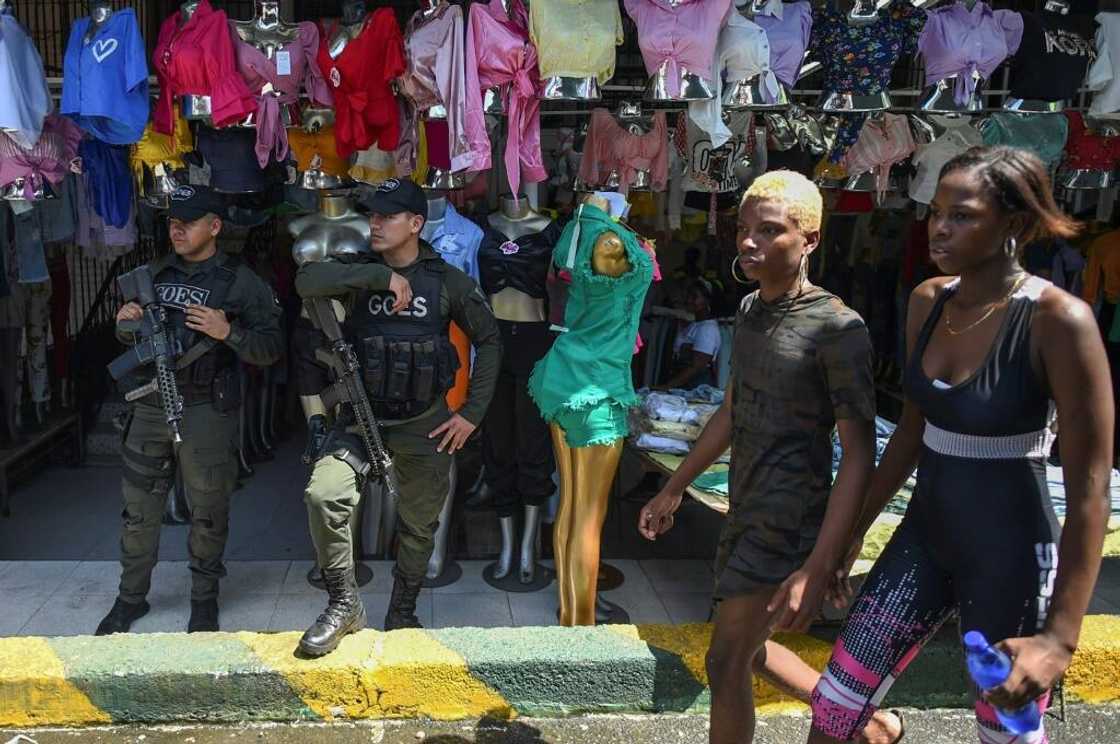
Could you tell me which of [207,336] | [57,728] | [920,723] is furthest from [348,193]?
[920,723]

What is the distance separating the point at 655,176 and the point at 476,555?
2.29 m

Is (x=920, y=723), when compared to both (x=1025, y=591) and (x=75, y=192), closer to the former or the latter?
(x=1025, y=591)

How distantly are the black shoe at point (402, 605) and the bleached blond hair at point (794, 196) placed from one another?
7.16 feet

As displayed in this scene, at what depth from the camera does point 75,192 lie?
550 centimetres

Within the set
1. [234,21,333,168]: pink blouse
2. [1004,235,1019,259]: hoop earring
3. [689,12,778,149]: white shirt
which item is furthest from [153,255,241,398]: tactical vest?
[1004,235,1019,259]: hoop earring

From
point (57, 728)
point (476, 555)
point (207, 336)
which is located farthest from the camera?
point (476, 555)

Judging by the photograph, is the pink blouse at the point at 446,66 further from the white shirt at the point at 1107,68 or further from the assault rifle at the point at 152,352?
the white shirt at the point at 1107,68

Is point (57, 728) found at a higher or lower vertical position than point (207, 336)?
lower

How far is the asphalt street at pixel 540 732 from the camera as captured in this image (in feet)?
10.7

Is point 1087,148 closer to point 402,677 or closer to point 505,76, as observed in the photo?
point 505,76

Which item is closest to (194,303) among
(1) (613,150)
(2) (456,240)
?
(2) (456,240)

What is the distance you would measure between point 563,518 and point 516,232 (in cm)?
128

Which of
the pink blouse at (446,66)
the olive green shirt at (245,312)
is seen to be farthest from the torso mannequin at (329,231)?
the pink blouse at (446,66)

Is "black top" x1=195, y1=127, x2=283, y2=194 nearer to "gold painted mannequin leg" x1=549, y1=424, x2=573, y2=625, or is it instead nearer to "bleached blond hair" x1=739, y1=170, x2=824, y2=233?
"gold painted mannequin leg" x1=549, y1=424, x2=573, y2=625
